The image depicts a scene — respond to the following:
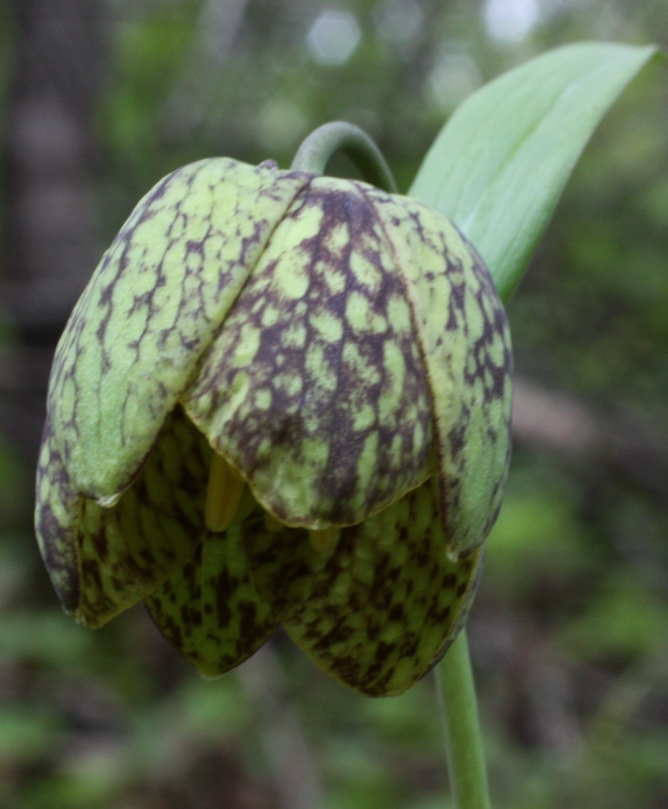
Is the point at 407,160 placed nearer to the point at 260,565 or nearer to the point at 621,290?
the point at 621,290

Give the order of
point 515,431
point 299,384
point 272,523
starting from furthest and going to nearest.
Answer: point 515,431, point 272,523, point 299,384

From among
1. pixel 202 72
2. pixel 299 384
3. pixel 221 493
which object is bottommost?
pixel 202 72

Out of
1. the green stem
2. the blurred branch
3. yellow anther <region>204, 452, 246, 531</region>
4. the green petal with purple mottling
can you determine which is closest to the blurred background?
the blurred branch

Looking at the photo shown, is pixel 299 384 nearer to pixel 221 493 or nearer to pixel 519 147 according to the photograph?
pixel 221 493

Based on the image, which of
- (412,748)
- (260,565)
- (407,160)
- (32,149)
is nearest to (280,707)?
(412,748)

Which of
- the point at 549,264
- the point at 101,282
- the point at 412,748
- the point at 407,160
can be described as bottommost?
the point at 412,748

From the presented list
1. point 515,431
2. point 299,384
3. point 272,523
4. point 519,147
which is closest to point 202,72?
point 515,431

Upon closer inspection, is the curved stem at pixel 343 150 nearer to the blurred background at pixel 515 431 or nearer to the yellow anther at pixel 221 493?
the yellow anther at pixel 221 493
